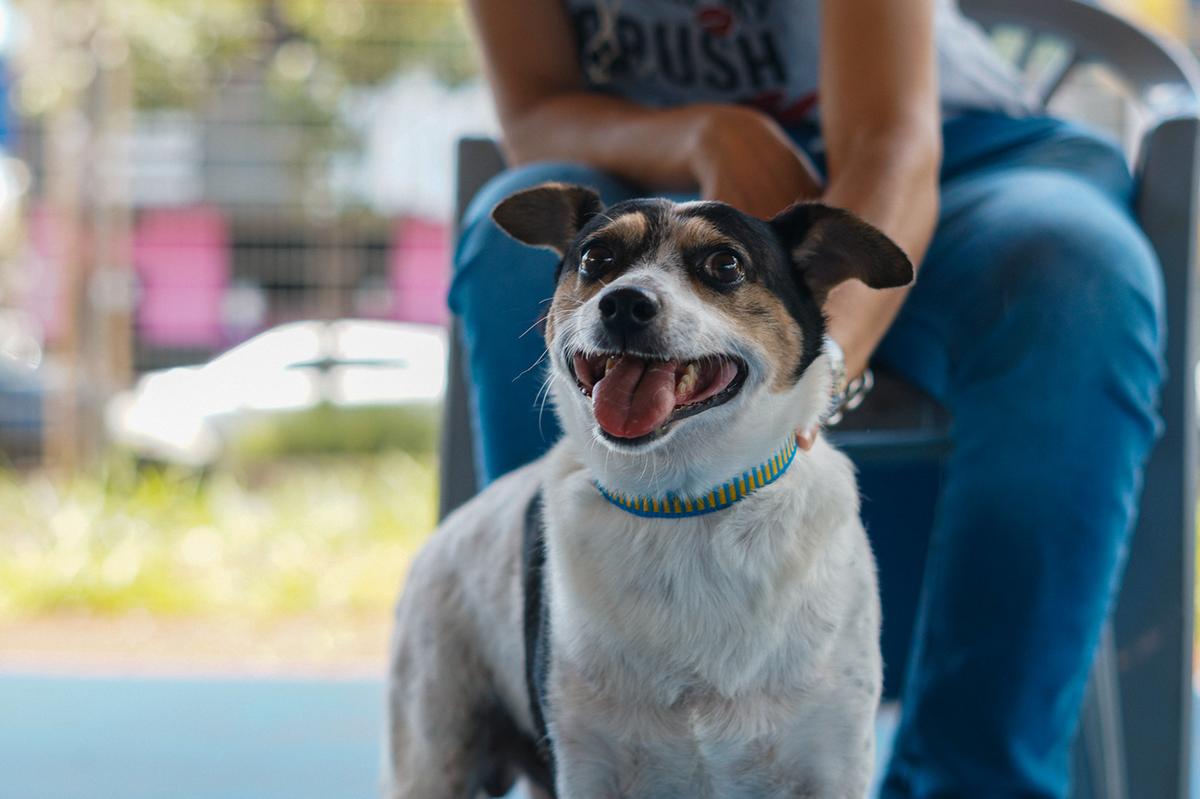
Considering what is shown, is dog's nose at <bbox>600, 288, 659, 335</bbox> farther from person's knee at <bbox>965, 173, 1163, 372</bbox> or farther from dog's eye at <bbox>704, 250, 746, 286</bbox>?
person's knee at <bbox>965, 173, 1163, 372</bbox>

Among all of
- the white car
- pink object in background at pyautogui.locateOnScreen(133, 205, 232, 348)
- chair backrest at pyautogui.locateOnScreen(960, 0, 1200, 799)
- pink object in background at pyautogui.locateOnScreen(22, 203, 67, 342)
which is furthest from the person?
→ pink object in background at pyautogui.locateOnScreen(22, 203, 67, 342)

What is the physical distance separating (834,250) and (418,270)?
13.0 feet

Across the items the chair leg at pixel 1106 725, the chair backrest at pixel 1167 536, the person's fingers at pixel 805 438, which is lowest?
the chair leg at pixel 1106 725

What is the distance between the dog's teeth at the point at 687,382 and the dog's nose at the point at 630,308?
2.1 inches

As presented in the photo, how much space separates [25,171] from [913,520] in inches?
163

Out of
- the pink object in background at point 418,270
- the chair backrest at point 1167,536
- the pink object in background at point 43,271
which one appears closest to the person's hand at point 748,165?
the chair backrest at point 1167,536

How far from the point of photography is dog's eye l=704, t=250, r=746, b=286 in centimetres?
102

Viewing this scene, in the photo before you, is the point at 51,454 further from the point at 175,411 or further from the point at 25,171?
the point at 25,171

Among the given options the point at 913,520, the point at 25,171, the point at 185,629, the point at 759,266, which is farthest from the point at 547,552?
the point at 25,171

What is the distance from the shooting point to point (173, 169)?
4805mm

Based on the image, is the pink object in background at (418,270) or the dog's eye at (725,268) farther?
the pink object in background at (418,270)

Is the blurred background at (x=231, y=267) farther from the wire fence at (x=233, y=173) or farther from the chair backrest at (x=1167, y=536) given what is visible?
the chair backrest at (x=1167, y=536)

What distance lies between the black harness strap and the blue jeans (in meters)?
0.18

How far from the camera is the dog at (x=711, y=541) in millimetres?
1010
